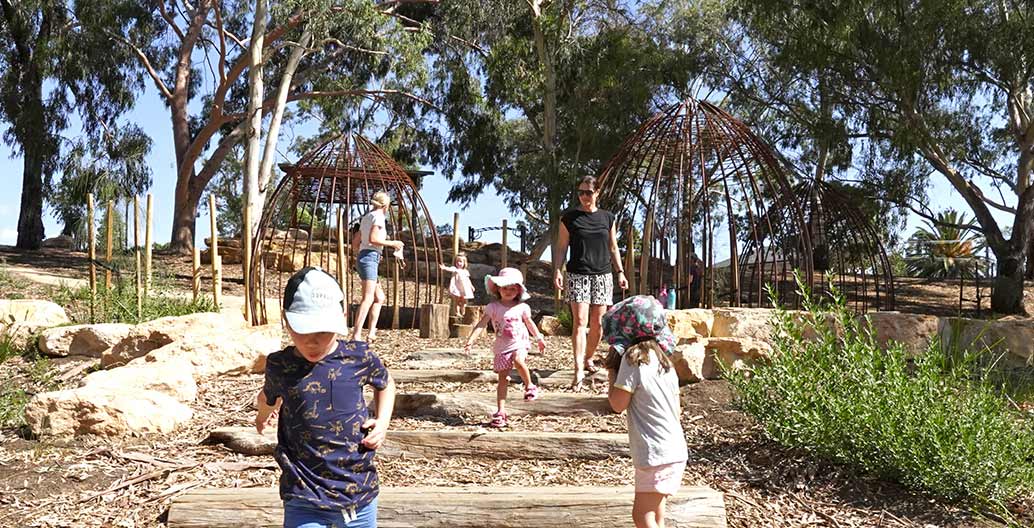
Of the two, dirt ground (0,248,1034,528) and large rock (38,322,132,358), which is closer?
dirt ground (0,248,1034,528)

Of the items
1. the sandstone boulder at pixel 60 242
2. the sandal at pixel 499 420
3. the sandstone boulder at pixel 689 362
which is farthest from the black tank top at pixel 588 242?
the sandstone boulder at pixel 60 242

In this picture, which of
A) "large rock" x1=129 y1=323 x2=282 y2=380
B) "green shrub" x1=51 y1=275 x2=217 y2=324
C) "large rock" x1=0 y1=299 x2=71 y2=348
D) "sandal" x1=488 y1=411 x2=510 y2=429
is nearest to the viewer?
"sandal" x1=488 y1=411 x2=510 y2=429

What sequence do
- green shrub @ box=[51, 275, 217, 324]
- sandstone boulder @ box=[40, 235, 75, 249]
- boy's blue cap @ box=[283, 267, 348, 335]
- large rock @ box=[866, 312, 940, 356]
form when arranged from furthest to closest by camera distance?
sandstone boulder @ box=[40, 235, 75, 249] → green shrub @ box=[51, 275, 217, 324] → large rock @ box=[866, 312, 940, 356] → boy's blue cap @ box=[283, 267, 348, 335]

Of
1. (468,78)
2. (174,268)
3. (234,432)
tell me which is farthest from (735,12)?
(234,432)

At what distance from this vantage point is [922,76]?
14.3 meters

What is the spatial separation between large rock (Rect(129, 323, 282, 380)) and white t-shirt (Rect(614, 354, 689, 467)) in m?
4.27

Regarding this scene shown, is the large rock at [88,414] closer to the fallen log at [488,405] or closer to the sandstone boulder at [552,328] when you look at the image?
the fallen log at [488,405]

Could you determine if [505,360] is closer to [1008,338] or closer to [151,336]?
[151,336]

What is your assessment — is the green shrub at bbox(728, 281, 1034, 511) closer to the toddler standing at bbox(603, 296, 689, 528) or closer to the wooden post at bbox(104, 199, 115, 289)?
the toddler standing at bbox(603, 296, 689, 528)

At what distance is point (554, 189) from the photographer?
62.7ft

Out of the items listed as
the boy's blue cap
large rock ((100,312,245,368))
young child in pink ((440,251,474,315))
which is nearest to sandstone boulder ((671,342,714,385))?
large rock ((100,312,245,368))

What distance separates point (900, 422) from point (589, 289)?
2.39 metres

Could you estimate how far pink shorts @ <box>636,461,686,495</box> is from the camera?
11.6 feet

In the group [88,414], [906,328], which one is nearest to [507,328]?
[88,414]
